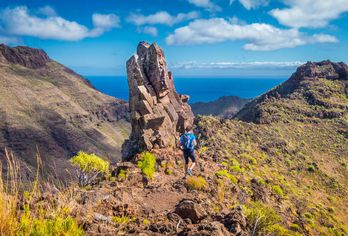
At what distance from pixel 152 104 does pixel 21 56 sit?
182 meters

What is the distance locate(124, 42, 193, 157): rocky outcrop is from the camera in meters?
23.7

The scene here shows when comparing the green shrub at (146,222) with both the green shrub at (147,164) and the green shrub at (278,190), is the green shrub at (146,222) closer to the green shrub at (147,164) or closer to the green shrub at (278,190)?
the green shrub at (147,164)

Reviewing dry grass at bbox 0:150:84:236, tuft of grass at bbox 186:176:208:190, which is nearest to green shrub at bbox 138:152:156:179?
tuft of grass at bbox 186:176:208:190

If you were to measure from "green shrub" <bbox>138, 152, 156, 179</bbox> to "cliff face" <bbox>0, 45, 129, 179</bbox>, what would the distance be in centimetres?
8973

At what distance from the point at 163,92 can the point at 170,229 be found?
1957cm

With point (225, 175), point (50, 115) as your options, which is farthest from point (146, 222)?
point (50, 115)

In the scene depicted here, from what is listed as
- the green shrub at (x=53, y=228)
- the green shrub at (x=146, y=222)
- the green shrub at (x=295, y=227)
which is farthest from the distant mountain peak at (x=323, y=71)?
the green shrub at (x=53, y=228)

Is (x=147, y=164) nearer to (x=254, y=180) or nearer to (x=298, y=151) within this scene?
(x=254, y=180)

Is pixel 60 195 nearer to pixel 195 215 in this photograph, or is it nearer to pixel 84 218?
pixel 84 218

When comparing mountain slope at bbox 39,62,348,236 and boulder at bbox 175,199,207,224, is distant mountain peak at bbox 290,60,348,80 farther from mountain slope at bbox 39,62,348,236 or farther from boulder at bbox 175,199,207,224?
boulder at bbox 175,199,207,224

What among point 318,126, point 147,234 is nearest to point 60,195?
point 147,234

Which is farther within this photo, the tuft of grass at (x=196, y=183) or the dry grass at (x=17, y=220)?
the tuft of grass at (x=196, y=183)

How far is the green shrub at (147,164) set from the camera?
19175mm

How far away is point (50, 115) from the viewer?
148750 millimetres
